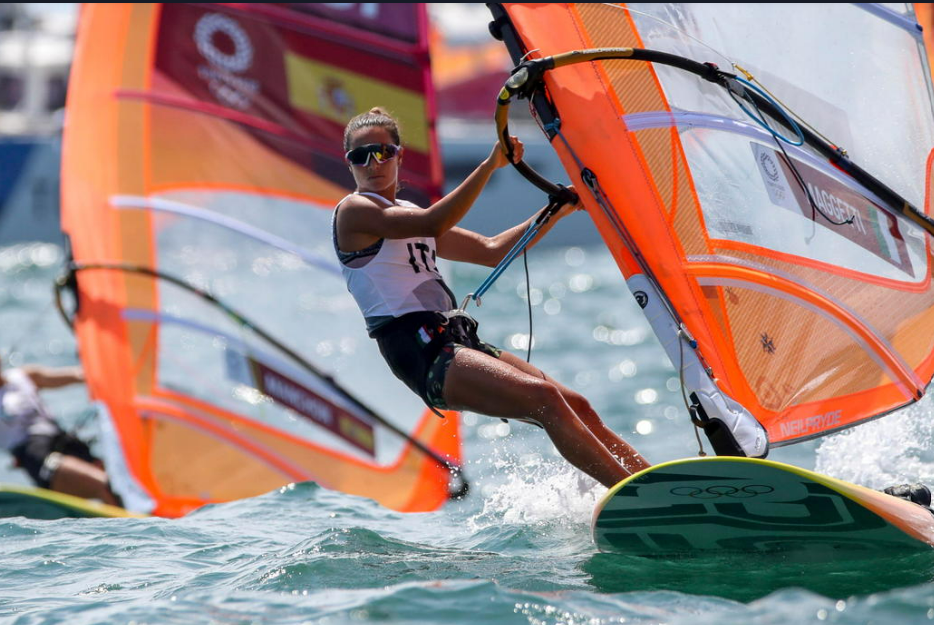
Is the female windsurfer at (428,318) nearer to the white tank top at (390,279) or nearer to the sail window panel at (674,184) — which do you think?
the white tank top at (390,279)

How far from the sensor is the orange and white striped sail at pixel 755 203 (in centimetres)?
401

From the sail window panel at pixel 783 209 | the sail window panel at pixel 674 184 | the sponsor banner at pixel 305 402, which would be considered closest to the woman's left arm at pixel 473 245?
the sail window panel at pixel 674 184

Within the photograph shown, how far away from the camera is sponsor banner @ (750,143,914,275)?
419cm

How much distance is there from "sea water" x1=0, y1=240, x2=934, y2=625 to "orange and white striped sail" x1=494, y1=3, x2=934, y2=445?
2.38 ft

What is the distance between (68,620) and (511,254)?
181cm

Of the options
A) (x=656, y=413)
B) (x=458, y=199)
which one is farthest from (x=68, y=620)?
(x=656, y=413)

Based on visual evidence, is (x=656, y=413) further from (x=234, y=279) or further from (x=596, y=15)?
(x=596, y=15)

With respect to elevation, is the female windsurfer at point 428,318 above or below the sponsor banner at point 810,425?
above

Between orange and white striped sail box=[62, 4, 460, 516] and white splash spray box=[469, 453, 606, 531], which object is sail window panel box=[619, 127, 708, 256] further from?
orange and white striped sail box=[62, 4, 460, 516]

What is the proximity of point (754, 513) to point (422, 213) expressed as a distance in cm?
137

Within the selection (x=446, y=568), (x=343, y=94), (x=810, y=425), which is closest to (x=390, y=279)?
(x=446, y=568)

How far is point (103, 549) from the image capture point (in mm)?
4512

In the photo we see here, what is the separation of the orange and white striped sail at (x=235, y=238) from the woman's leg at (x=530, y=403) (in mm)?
3006

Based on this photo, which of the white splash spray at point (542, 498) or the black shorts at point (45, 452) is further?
the black shorts at point (45, 452)
